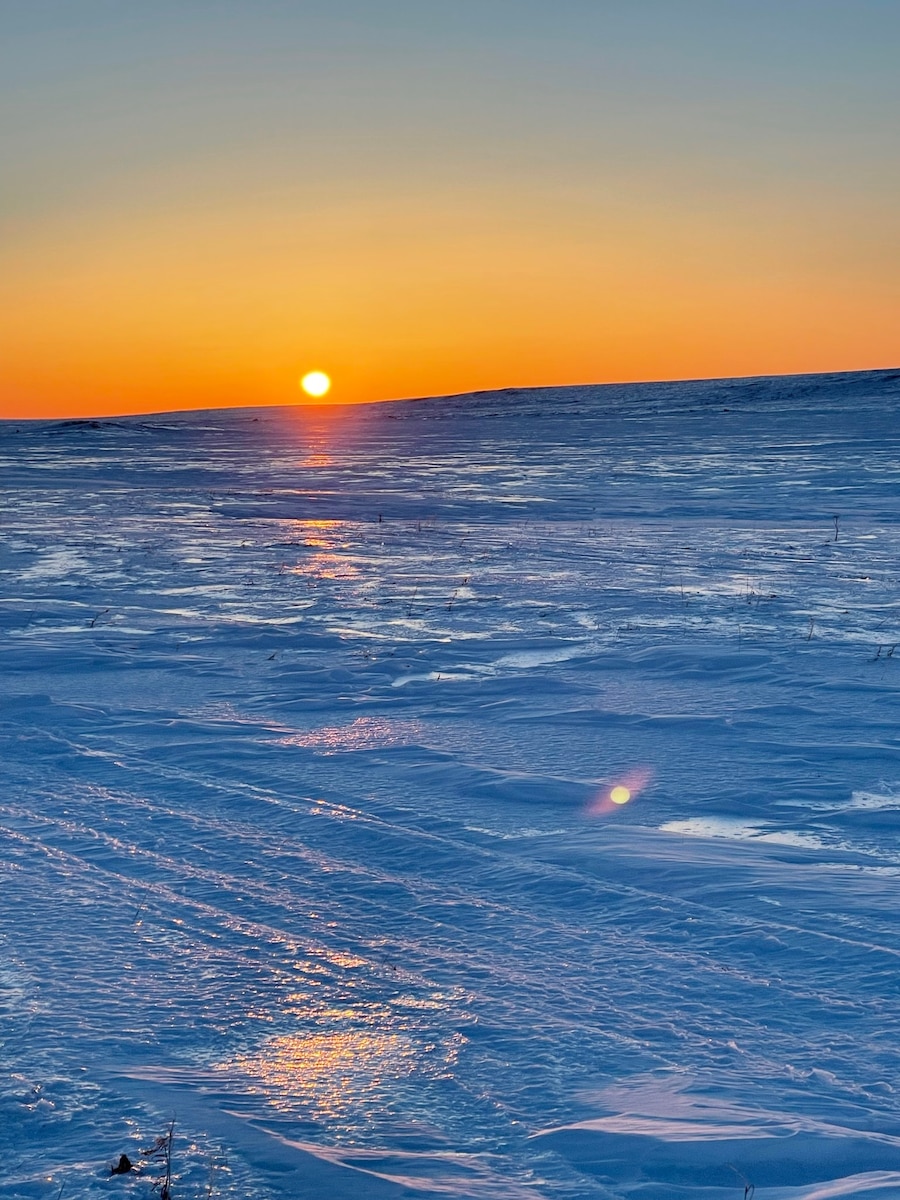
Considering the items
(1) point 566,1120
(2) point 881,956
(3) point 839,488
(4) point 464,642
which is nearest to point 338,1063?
(1) point 566,1120

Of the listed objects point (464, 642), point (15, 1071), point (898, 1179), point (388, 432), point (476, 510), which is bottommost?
point (898, 1179)

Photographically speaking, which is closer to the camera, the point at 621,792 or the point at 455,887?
the point at 455,887

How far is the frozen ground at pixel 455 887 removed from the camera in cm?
278

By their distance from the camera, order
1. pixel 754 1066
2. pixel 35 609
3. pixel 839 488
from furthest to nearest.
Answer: pixel 839 488, pixel 35 609, pixel 754 1066

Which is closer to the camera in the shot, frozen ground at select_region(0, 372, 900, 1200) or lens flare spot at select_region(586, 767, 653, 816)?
frozen ground at select_region(0, 372, 900, 1200)

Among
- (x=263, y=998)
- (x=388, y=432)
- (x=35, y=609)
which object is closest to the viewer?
(x=263, y=998)

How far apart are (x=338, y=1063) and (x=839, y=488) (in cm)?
2017

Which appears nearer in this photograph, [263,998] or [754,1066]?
[754,1066]

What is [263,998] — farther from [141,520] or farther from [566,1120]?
[141,520]

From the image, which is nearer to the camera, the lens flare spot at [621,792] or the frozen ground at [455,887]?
the frozen ground at [455,887]

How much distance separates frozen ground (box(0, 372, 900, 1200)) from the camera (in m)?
2.78

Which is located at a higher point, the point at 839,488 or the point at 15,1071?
the point at 839,488

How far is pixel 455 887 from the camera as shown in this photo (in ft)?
14.2

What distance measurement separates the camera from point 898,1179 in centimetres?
256
